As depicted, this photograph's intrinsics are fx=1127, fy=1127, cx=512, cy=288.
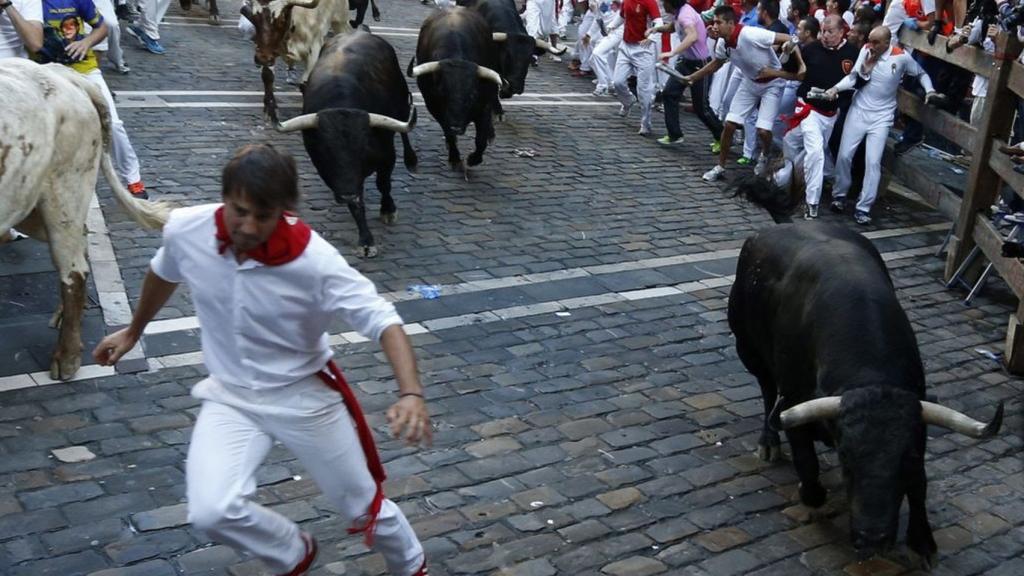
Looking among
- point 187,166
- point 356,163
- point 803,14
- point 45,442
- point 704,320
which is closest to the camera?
point 45,442

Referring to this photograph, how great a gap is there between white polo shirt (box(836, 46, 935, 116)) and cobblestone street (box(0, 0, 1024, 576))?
126cm

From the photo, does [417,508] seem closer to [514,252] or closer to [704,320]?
[704,320]

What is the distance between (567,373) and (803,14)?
28.2ft

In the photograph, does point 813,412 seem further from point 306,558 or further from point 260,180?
point 260,180

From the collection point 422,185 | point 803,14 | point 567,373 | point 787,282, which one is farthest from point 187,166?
point 803,14

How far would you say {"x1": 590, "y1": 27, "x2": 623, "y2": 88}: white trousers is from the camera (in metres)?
16.1

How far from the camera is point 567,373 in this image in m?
7.78

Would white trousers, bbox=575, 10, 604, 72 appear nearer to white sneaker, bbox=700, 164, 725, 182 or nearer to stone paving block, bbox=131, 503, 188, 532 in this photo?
white sneaker, bbox=700, 164, 725, 182

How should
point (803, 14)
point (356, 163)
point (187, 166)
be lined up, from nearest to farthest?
point (356, 163) → point (187, 166) → point (803, 14)

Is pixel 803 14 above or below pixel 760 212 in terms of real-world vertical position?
above

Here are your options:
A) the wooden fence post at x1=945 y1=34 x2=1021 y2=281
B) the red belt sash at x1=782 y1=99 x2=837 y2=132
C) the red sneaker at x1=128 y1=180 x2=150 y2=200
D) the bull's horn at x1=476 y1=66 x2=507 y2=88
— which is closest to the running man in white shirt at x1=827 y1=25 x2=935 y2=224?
the red belt sash at x1=782 y1=99 x2=837 y2=132

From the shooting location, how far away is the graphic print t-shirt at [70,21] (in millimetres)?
9234

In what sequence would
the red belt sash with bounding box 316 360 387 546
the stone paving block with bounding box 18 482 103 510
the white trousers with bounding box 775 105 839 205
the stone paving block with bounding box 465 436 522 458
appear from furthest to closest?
the white trousers with bounding box 775 105 839 205 → the stone paving block with bounding box 465 436 522 458 → the stone paving block with bounding box 18 482 103 510 → the red belt sash with bounding box 316 360 387 546

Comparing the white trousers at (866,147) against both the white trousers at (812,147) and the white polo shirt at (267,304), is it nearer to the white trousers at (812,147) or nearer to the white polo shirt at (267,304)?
the white trousers at (812,147)
